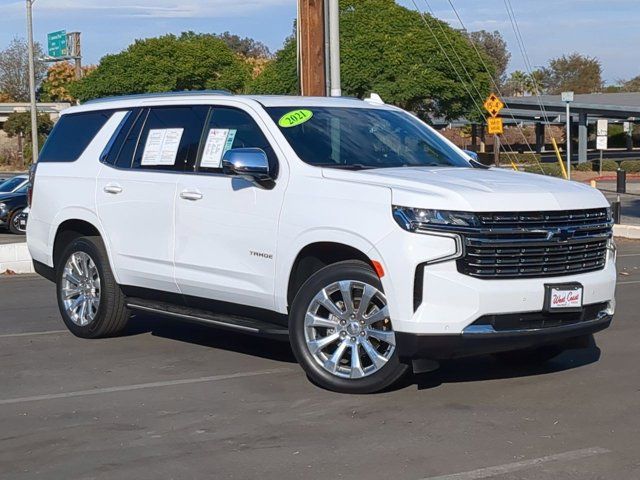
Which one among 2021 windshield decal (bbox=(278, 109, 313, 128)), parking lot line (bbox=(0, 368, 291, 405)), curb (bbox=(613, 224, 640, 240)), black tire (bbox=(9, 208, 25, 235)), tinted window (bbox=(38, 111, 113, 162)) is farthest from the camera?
black tire (bbox=(9, 208, 25, 235))

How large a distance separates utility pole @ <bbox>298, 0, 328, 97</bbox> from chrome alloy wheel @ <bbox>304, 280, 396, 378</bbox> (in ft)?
27.5

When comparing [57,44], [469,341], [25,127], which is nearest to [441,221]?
[469,341]

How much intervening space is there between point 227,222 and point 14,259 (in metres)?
7.44

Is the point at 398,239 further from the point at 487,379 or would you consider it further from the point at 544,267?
the point at 487,379

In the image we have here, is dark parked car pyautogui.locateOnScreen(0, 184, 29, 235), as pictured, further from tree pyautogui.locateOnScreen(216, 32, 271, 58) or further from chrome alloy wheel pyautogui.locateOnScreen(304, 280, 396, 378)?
tree pyautogui.locateOnScreen(216, 32, 271, 58)

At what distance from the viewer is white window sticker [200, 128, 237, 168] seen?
310 inches

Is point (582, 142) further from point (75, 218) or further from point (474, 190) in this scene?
point (474, 190)

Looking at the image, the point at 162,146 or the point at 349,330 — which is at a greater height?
the point at 162,146

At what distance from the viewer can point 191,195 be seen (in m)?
7.86

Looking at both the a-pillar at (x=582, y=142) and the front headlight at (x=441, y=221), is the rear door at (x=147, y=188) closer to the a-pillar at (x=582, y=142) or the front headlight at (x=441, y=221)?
the front headlight at (x=441, y=221)

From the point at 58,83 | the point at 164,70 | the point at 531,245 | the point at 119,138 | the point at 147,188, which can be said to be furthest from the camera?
the point at 58,83

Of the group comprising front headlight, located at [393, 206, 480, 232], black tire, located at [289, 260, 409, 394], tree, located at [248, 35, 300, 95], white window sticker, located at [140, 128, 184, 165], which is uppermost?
tree, located at [248, 35, 300, 95]

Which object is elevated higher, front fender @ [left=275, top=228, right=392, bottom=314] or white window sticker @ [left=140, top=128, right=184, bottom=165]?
white window sticker @ [left=140, top=128, right=184, bottom=165]

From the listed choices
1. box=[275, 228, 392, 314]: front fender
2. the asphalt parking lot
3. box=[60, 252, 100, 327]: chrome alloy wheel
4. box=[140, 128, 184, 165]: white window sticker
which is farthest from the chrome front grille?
box=[60, 252, 100, 327]: chrome alloy wheel
